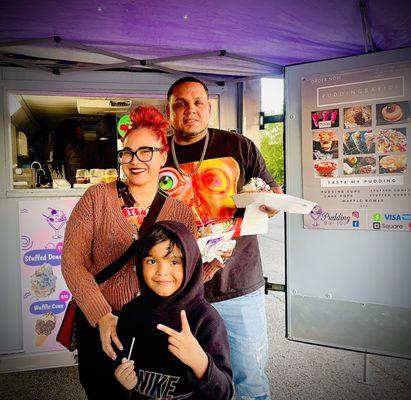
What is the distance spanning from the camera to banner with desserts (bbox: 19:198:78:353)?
2.97 meters

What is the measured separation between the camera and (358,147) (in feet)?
8.21

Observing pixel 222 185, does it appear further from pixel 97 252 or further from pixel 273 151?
pixel 273 151

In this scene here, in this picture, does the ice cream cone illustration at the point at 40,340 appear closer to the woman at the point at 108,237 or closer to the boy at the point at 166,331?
the woman at the point at 108,237

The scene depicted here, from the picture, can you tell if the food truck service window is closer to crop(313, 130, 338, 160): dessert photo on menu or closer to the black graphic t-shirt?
crop(313, 130, 338, 160): dessert photo on menu

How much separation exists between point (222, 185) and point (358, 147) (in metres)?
1.40

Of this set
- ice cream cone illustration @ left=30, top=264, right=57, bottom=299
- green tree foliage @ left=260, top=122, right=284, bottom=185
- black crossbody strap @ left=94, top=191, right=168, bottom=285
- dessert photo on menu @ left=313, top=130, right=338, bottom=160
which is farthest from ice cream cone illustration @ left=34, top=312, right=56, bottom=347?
green tree foliage @ left=260, top=122, right=284, bottom=185

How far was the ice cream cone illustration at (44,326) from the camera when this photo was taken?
10.0ft

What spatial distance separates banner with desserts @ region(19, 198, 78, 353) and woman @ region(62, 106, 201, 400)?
196 cm

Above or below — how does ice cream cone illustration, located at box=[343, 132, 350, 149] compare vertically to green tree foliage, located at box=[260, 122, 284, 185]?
below

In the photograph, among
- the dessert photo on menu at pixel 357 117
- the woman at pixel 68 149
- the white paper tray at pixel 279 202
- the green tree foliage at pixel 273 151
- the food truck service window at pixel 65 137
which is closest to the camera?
the white paper tray at pixel 279 202

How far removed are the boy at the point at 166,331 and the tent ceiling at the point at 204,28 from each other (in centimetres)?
132

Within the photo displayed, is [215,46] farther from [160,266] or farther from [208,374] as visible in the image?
[208,374]

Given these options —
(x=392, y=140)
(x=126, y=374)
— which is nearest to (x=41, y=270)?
(x=126, y=374)

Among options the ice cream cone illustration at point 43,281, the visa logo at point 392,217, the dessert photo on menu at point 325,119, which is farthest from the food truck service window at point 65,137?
the visa logo at point 392,217
